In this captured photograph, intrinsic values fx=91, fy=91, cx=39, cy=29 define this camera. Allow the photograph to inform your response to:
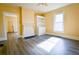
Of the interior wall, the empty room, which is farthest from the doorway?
the interior wall

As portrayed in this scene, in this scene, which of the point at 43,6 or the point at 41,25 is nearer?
the point at 43,6

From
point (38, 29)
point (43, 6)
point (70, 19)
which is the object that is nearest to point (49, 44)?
point (38, 29)

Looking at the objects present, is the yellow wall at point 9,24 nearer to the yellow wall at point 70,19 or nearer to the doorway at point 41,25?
the doorway at point 41,25

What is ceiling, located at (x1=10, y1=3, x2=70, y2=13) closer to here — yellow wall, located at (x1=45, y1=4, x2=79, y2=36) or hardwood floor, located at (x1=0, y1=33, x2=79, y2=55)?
yellow wall, located at (x1=45, y1=4, x2=79, y2=36)

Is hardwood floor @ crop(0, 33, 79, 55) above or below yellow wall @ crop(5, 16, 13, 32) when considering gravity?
below

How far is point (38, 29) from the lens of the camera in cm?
181

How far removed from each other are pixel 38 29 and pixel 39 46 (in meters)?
0.34

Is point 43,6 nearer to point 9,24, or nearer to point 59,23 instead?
point 59,23

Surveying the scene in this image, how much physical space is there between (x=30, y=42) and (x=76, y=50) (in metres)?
0.84

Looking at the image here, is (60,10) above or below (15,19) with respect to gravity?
above

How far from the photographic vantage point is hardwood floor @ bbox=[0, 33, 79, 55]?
1619 mm

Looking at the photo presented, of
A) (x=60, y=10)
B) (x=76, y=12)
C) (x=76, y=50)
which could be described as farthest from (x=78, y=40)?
(x=60, y=10)

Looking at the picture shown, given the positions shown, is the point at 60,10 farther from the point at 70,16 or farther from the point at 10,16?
the point at 10,16

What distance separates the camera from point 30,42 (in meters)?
1.73
